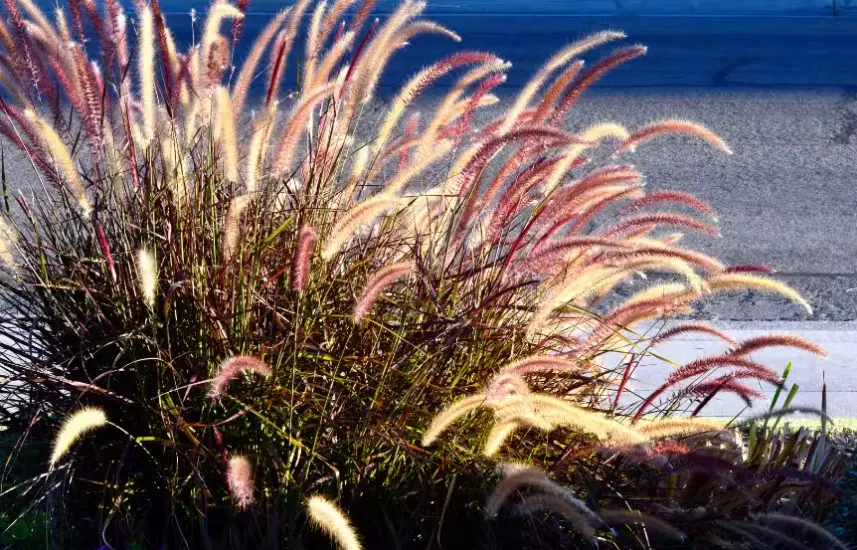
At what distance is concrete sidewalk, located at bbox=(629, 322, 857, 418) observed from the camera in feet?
13.9

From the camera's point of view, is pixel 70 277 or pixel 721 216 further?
pixel 721 216

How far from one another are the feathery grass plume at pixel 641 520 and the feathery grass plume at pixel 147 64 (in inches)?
58.3

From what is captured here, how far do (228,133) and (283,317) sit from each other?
0.46m

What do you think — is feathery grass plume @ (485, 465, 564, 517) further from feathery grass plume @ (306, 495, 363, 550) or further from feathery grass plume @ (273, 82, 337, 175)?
feathery grass plume @ (273, 82, 337, 175)

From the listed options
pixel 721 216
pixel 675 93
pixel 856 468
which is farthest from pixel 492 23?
pixel 856 468

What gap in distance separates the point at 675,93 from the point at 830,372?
6149 millimetres

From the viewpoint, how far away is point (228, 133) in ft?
8.18

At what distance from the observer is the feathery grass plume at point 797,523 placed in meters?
2.46

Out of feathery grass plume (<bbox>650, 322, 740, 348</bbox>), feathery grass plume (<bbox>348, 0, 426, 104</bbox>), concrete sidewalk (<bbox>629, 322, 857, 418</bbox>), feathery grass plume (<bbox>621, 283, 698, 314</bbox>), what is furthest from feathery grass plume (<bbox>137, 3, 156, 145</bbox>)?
concrete sidewalk (<bbox>629, 322, 857, 418</bbox>)

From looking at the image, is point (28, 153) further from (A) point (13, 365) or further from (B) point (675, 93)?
(B) point (675, 93)

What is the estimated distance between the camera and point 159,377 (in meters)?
2.60

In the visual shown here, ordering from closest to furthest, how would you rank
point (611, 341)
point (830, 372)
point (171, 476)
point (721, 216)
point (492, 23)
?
point (171, 476) → point (611, 341) → point (830, 372) → point (721, 216) → point (492, 23)

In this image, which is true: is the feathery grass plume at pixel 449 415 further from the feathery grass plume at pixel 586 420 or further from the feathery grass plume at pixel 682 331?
the feathery grass plume at pixel 682 331

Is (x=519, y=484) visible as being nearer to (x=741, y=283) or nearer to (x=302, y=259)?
A: (x=302, y=259)
